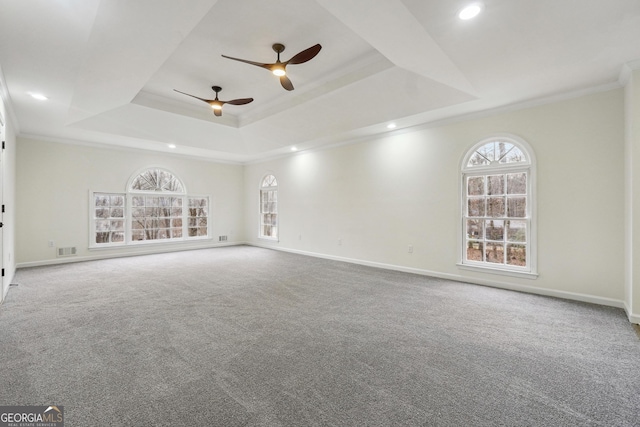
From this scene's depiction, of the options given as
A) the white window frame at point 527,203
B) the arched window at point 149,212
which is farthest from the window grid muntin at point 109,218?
the white window frame at point 527,203

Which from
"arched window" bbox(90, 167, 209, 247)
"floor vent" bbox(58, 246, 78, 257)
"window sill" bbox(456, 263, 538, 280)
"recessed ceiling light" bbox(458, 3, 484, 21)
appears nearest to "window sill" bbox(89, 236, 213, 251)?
"arched window" bbox(90, 167, 209, 247)

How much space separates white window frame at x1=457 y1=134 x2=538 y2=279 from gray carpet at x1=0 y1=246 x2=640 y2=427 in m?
0.43

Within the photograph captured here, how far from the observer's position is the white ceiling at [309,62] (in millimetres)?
2238

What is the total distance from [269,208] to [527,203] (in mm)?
6149

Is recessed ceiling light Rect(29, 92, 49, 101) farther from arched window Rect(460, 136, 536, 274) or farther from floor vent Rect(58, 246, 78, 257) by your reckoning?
arched window Rect(460, 136, 536, 274)

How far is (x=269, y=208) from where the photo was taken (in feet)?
27.4

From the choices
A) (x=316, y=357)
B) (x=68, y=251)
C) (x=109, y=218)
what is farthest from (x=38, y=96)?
(x=316, y=357)

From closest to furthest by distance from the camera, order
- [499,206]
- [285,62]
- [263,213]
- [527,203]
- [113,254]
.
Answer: [285,62], [527,203], [499,206], [113,254], [263,213]

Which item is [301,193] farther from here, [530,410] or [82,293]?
[530,410]

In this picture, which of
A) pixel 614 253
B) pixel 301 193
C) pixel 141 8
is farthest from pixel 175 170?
pixel 614 253

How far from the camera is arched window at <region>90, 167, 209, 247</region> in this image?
21.9 feet

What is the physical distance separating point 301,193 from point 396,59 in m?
4.50

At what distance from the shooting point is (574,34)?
2471 mm

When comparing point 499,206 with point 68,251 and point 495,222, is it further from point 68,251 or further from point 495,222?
point 68,251
